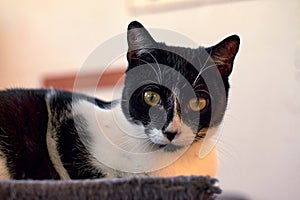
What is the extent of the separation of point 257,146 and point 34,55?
1082 mm

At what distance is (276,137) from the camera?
1412 millimetres

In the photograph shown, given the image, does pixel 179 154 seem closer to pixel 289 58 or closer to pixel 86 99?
pixel 86 99

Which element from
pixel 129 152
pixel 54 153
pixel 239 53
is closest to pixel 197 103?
pixel 129 152

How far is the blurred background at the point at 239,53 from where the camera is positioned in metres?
1.31

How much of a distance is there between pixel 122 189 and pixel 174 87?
1.04 ft

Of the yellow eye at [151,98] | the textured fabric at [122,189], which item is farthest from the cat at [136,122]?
the textured fabric at [122,189]

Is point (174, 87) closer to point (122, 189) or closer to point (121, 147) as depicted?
point (121, 147)

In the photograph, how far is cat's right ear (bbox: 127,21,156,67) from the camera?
31.0 inches

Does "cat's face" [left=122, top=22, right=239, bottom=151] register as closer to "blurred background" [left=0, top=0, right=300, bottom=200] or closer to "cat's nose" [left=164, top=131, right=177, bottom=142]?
"cat's nose" [left=164, top=131, right=177, bottom=142]

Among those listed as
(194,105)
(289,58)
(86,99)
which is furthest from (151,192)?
(289,58)

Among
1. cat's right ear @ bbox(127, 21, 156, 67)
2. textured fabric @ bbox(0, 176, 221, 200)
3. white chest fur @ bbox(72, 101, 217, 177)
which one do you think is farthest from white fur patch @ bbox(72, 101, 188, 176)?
textured fabric @ bbox(0, 176, 221, 200)

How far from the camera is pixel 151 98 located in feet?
2.52

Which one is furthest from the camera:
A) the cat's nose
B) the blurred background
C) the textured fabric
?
the blurred background

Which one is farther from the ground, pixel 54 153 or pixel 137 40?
pixel 137 40
